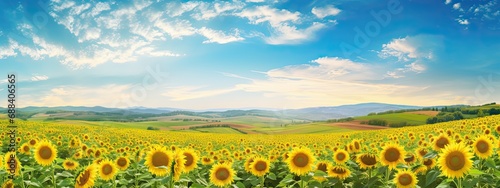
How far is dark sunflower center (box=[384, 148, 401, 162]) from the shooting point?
7305 mm

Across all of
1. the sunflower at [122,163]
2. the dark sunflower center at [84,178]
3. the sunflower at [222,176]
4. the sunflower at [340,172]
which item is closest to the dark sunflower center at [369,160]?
the sunflower at [340,172]

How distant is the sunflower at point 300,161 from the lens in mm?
7537

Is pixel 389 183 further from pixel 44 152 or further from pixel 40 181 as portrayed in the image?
pixel 44 152

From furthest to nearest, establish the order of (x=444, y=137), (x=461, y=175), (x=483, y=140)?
(x=444, y=137)
(x=483, y=140)
(x=461, y=175)

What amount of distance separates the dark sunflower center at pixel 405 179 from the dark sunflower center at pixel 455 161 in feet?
2.14

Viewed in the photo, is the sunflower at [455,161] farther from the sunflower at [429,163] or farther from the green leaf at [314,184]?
the green leaf at [314,184]

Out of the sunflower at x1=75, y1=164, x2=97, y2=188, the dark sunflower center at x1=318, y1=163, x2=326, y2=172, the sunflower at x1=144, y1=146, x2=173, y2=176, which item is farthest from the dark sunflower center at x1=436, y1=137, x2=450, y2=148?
the sunflower at x1=75, y1=164, x2=97, y2=188

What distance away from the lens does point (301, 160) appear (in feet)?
25.2

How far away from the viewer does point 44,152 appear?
28.0 feet

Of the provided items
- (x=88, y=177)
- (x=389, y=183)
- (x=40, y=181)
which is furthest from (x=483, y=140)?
(x=40, y=181)

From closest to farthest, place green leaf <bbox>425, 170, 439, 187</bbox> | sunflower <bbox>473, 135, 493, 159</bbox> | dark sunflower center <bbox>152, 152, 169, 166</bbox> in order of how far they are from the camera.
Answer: green leaf <bbox>425, 170, 439, 187</bbox>
dark sunflower center <bbox>152, 152, 169, 166</bbox>
sunflower <bbox>473, 135, 493, 159</bbox>

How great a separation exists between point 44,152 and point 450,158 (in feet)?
25.4

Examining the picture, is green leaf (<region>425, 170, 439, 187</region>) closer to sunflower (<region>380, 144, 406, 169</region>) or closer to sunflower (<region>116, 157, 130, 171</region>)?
sunflower (<region>380, 144, 406, 169</region>)

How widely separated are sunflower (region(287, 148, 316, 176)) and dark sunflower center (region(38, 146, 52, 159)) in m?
5.01
